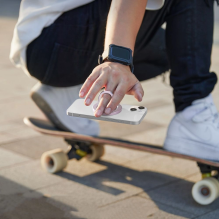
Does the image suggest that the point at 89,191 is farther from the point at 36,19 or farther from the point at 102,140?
the point at 36,19

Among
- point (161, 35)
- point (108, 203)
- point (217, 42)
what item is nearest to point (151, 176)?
point (108, 203)

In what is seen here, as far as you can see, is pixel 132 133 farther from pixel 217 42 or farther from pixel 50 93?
pixel 217 42

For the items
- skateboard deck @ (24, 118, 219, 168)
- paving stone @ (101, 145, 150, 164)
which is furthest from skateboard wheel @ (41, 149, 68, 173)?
paving stone @ (101, 145, 150, 164)

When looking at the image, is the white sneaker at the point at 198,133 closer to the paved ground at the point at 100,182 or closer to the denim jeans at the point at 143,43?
the denim jeans at the point at 143,43

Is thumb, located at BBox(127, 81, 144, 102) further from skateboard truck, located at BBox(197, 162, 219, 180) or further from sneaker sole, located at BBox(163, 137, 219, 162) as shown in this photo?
skateboard truck, located at BBox(197, 162, 219, 180)

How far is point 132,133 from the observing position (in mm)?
3006

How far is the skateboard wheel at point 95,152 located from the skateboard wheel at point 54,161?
0.19 metres

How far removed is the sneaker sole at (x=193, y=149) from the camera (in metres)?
1.88

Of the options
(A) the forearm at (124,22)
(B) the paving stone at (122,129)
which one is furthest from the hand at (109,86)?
(B) the paving stone at (122,129)

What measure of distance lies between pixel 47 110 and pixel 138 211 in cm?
80

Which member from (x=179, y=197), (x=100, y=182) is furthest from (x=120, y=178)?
(x=179, y=197)

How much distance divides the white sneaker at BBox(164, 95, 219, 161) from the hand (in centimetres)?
70

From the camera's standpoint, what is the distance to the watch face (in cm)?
134

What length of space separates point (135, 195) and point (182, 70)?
668mm
